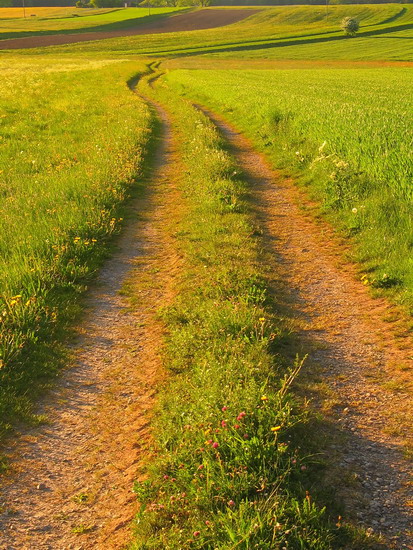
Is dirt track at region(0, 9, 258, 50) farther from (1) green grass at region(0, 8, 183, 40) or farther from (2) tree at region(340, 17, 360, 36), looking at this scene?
(2) tree at region(340, 17, 360, 36)

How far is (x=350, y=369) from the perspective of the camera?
209 inches

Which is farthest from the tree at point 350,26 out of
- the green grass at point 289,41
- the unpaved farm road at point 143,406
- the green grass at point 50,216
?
the unpaved farm road at point 143,406

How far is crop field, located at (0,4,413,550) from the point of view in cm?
351

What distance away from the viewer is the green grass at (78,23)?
95.4 meters

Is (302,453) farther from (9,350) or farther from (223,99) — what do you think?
(223,99)

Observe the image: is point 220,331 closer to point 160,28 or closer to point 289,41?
point 289,41

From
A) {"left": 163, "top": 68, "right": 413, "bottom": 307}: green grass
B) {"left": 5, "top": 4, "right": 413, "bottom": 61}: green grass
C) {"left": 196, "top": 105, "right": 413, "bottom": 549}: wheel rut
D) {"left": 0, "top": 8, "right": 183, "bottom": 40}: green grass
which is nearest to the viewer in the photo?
{"left": 196, "top": 105, "right": 413, "bottom": 549}: wheel rut

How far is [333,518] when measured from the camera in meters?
3.42

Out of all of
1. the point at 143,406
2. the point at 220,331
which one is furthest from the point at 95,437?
the point at 220,331

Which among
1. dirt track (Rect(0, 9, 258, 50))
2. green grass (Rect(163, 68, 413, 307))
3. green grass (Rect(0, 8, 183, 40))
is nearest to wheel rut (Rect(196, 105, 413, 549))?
green grass (Rect(163, 68, 413, 307))

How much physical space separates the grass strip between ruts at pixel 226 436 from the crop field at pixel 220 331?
18 mm

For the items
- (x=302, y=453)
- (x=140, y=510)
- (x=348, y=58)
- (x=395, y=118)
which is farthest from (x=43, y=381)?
(x=348, y=58)

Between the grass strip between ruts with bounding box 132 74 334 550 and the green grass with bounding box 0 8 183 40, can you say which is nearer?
the grass strip between ruts with bounding box 132 74 334 550

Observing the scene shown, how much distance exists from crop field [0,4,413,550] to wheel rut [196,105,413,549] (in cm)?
2
